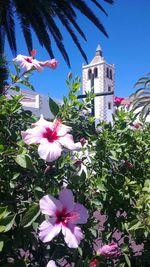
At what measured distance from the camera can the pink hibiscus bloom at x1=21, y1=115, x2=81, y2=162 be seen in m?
0.96

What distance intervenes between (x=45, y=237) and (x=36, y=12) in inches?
327

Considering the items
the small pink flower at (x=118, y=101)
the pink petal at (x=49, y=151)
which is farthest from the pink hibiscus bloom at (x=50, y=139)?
the small pink flower at (x=118, y=101)

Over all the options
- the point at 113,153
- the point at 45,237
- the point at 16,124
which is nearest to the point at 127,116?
the point at 113,153

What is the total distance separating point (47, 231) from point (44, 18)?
851cm

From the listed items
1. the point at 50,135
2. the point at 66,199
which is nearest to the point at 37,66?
the point at 50,135

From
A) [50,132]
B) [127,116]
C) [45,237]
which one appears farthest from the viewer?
[127,116]

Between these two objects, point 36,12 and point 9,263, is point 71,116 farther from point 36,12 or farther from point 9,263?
point 36,12

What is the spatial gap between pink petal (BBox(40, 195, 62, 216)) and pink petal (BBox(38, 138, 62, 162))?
0.35 feet

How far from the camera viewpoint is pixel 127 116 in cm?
157

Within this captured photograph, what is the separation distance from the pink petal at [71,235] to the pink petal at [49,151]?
0.63 ft

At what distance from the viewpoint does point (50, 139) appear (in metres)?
1.00

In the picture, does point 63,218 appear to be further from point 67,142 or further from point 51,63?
point 51,63

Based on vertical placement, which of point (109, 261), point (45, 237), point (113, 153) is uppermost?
point (113, 153)

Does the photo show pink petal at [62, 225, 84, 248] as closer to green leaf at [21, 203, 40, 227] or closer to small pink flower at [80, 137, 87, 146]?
green leaf at [21, 203, 40, 227]
